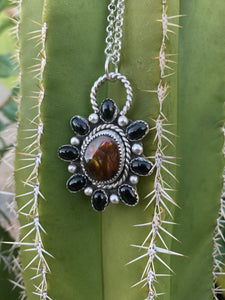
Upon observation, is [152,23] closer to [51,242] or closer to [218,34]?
[218,34]

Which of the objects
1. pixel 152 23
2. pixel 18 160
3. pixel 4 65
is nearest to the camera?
pixel 152 23

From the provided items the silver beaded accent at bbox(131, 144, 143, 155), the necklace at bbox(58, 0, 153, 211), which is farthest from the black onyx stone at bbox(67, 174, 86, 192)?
the silver beaded accent at bbox(131, 144, 143, 155)

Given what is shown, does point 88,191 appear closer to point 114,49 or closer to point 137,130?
point 137,130

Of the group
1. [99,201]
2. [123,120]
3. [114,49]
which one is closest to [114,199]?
[99,201]

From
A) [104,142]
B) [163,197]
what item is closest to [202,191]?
[163,197]

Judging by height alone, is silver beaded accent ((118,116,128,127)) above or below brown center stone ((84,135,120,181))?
above

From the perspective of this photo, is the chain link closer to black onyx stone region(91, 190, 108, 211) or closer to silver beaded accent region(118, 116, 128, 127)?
silver beaded accent region(118, 116, 128, 127)
